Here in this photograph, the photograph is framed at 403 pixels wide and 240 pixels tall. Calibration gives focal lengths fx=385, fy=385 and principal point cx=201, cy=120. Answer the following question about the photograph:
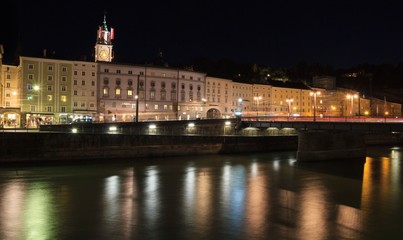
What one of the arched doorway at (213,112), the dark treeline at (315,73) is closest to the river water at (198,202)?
the arched doorway at (213,112)

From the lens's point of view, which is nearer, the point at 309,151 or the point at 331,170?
the point at 331,170

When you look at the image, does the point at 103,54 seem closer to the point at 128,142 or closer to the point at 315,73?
the point at 128,142

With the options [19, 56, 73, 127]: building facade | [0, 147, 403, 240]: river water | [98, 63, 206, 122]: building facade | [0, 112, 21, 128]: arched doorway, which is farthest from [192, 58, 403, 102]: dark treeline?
[0, 147, 403, 240]: river water

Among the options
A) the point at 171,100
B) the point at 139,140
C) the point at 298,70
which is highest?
the point at 298,70

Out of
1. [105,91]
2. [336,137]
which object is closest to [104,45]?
[105,91]

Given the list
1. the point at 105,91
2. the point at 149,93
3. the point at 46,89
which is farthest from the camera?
the point at 149,93

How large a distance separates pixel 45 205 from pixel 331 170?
94.7 feet

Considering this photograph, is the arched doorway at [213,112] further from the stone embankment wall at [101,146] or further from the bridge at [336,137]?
the bridge at [336,137]

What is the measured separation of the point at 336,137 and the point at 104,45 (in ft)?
228

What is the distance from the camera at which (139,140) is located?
48.0 m

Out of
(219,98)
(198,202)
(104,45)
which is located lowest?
(198,202)

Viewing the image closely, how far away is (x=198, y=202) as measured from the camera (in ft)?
81.6

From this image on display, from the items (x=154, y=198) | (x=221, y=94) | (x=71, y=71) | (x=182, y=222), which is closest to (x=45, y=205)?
(x=154, y=198)

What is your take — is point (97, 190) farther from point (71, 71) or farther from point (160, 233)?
point (71, 71)
